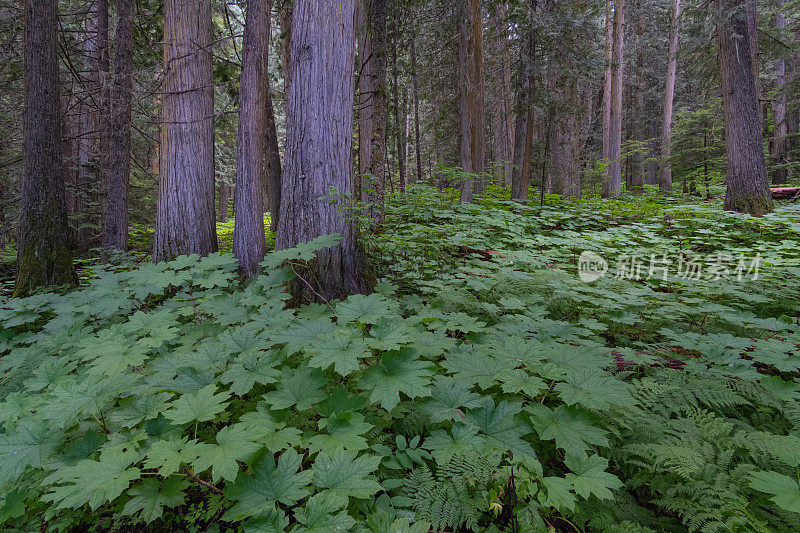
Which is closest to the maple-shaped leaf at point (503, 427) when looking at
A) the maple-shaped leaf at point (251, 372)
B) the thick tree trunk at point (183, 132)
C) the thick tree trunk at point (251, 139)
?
the maple-shaped leaf at point (251, 372)

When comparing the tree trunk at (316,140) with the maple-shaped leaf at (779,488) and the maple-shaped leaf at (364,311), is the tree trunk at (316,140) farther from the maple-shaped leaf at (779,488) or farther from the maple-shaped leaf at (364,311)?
the maple-shaped leaf at (779,488)

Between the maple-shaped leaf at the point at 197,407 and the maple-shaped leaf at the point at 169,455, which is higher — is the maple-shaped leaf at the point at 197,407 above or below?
above

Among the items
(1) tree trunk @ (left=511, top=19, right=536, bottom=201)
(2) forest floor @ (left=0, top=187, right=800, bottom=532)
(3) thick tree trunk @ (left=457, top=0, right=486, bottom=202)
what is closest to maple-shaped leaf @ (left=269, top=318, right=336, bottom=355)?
(2) forest floor @ (left=0, top=187, right=800, bottom=532)

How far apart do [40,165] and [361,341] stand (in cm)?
660

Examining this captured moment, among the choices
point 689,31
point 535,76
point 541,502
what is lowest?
point 541,502

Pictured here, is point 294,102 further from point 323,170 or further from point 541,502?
point 541,502

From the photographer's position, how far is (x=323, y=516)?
1185mm

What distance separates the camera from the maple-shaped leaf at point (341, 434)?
4.79 ft

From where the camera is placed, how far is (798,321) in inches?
125

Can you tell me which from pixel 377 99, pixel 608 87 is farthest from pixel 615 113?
pixel 377 99

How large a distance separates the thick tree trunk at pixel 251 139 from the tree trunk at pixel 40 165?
2.68 m

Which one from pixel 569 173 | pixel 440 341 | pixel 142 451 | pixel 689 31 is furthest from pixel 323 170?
pixel 569 173

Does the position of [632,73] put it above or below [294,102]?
above

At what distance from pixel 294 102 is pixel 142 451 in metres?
3.11
